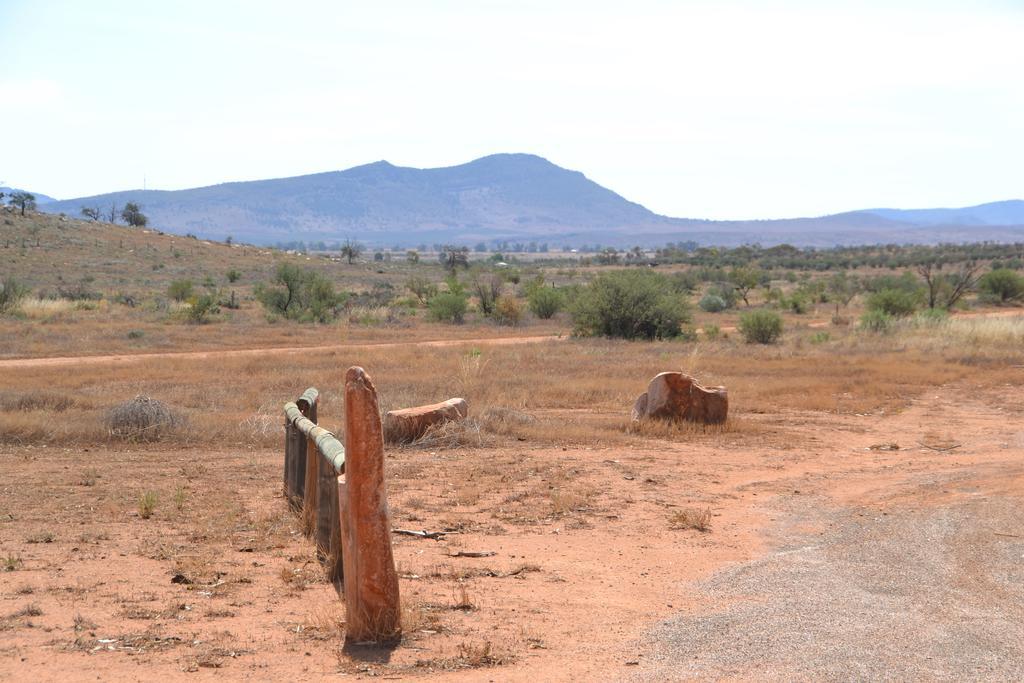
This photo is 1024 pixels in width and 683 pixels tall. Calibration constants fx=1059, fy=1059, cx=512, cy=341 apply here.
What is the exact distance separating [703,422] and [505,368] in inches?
275

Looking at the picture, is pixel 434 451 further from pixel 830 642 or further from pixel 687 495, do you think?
pixel 830 642

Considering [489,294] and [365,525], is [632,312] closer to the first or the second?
[489,294]

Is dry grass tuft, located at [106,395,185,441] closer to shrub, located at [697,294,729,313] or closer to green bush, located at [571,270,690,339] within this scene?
green bush, located at [571,270,690,339]

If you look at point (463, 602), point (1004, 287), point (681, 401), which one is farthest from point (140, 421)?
point (1004, 287)

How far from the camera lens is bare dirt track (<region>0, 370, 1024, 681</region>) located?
604 cm

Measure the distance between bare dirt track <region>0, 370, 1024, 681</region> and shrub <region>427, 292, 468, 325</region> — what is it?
84.2 feet

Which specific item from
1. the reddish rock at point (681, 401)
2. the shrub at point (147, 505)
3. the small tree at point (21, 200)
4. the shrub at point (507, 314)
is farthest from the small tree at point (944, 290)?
the small tree at point (21, 200)

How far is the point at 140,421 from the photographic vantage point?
13805mm

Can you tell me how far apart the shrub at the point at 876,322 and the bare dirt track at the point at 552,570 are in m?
18.7

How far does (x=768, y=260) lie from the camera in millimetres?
93062

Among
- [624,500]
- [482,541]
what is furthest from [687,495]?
[482,541]

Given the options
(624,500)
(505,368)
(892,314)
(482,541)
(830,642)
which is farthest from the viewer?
(892,314)

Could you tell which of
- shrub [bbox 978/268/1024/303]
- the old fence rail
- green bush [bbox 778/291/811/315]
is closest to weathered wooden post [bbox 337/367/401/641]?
the old fence rail

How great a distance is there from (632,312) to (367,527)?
24.6m
